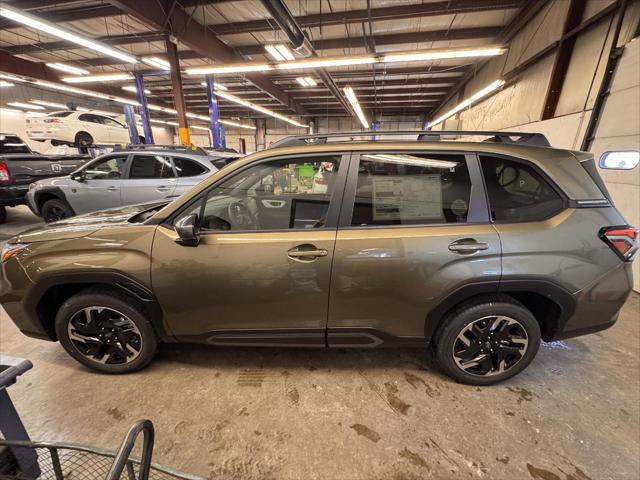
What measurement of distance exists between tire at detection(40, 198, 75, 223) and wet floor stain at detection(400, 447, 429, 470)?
646 centimetres

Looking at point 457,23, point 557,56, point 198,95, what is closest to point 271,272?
point 557,56

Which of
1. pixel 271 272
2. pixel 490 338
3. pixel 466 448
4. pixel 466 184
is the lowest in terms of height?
pixel 466 448

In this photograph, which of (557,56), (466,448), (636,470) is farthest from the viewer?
(557,56)

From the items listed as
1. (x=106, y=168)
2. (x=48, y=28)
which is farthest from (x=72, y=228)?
(x=48, y=28)

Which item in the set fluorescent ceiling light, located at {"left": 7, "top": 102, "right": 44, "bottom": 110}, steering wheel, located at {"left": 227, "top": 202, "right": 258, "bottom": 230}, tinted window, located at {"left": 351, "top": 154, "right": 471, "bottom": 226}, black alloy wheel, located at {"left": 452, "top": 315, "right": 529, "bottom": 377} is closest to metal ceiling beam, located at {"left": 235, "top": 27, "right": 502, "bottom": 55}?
tinted window, located at {"left": 351, "top": 154, "right": 471, "bottom": 226}

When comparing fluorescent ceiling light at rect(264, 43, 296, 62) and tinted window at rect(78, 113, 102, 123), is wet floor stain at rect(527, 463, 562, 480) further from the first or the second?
tinted window at rect(78, 113, 102, 123)

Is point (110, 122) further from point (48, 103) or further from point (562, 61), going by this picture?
point (562, 61)

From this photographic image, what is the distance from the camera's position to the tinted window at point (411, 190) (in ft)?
5.59

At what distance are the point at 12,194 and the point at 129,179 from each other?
3.04 metres

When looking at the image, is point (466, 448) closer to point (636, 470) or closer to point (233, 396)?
point (636, 470)

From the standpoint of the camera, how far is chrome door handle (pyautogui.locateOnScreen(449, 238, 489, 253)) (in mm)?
1627

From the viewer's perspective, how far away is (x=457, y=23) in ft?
22.9

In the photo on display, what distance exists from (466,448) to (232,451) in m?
1.35

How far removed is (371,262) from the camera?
1637 mm
